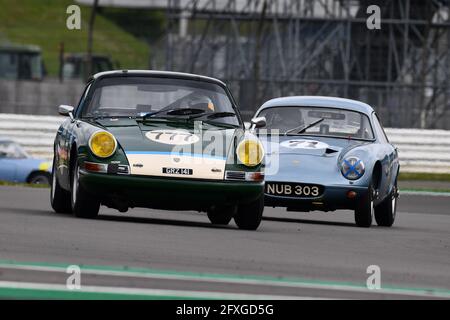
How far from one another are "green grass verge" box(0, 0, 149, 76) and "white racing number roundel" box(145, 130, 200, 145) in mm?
55460

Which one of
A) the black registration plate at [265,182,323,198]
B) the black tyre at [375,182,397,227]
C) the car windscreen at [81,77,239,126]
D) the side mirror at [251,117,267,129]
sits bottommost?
the black tyre at [375,182,397,227]

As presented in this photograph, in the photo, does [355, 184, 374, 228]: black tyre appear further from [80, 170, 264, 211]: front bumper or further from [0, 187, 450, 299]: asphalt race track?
[80, 170, 264, 211]: front bumper

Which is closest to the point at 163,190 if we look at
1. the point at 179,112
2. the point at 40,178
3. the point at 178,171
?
the point at 178,171

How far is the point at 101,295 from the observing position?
5.99m

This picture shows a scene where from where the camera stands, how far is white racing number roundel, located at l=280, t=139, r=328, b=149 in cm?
1256

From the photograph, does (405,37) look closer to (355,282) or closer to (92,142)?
(92,142)

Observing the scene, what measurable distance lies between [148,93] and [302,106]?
2405 millimetres

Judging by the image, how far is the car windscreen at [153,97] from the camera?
1120 centimetres

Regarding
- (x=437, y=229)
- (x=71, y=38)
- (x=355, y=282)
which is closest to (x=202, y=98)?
(x=437, y=229)

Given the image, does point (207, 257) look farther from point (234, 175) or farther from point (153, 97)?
point (153, 97)

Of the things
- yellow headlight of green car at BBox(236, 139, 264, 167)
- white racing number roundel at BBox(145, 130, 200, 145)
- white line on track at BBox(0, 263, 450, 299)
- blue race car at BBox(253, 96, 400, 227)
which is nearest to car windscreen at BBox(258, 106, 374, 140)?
blue race car at BBox(253, 96, 400, 227)

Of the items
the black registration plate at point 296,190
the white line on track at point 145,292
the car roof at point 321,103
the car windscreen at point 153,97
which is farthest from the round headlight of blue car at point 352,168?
the white line on track at point 145,292
